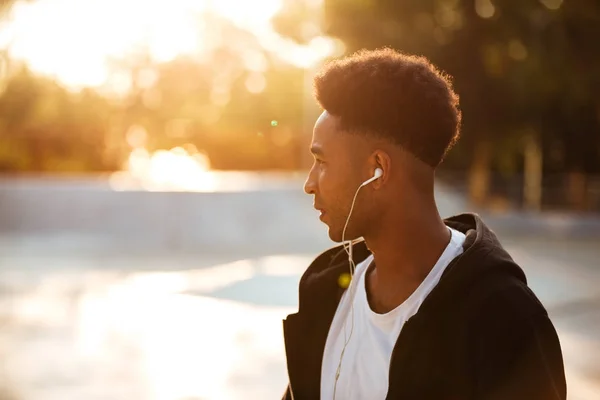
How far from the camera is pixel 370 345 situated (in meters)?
2.03

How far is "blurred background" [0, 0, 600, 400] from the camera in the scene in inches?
273

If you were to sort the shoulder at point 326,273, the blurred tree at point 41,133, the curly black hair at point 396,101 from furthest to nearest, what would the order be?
the blurred tree at point 41,133 < the shoulder at point 326,273 < the curly black hair at point 396,101

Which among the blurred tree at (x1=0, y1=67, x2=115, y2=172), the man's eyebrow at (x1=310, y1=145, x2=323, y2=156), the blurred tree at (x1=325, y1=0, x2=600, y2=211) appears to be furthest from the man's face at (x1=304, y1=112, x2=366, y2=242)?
the blurred tree at (x1=0, y1=67, x2=115, y2=172)

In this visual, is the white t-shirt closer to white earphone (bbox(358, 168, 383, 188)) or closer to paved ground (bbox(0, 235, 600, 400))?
white earphone (bbox(358, 168, 383, 188))

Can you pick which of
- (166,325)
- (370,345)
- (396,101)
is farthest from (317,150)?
(166,325)

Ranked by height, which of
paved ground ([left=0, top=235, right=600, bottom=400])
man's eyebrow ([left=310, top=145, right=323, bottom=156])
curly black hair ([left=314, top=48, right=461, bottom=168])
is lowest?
paved ground ([left=0, top=235, right=600, bottom=400])

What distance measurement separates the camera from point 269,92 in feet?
142

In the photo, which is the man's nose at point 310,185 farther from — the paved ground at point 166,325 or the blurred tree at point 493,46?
the blurred tree at point 493,46

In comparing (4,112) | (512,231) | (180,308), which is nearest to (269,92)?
Answer: (4,112)

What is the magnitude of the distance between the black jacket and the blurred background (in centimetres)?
83

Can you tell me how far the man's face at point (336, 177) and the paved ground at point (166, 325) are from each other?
11.9 feet

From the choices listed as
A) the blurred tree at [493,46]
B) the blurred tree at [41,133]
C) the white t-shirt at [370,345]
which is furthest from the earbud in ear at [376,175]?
the blurred tree at [41,133]

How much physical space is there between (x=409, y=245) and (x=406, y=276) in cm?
8

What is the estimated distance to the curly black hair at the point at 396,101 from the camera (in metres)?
1.94
